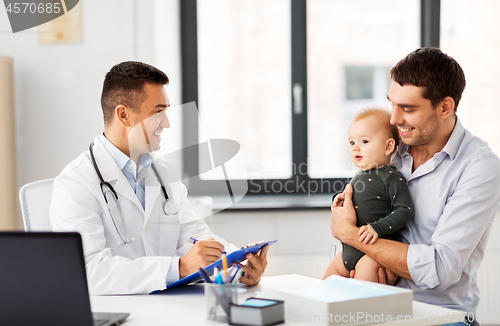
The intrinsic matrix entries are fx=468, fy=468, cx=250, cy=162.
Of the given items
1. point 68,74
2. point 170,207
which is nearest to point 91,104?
point 68,74

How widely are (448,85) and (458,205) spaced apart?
15.1 inches

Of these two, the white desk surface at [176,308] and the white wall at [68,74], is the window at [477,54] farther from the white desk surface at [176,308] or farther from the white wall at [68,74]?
the white desk surface at [176,308]

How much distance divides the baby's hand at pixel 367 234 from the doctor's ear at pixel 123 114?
876 millimetres

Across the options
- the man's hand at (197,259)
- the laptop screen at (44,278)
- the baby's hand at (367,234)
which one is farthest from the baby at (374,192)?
the laptop screen at (44,278)

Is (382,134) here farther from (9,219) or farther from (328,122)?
(9,219)

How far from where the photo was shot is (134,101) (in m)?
1.66

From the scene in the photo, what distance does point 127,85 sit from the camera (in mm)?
1668

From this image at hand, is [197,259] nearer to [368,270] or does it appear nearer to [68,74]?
[368,270]

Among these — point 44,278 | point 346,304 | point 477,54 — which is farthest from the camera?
point 477,54

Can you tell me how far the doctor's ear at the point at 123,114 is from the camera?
1.66 m

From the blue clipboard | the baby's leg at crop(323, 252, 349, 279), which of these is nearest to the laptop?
the blue clipboard

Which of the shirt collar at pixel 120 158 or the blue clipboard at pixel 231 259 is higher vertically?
the shirt collar at pixel 120 158

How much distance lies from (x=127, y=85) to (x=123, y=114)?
4.1 inches

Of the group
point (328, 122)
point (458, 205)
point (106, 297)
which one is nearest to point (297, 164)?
point (328, 122)
